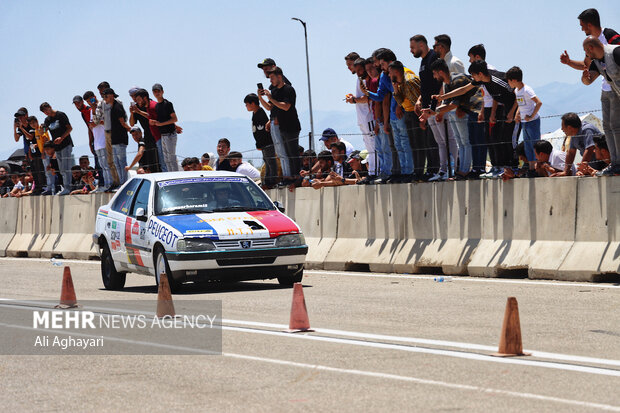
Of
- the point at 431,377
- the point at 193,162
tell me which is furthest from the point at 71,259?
the point at 431,377

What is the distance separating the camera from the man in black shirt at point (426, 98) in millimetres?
17547

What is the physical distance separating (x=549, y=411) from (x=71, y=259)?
20.8 m

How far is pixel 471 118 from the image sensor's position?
17.1 metres

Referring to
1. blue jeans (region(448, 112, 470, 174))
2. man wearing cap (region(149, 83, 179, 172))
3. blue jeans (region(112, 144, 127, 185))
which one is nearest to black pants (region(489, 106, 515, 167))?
blue jeans (region(448, 112, 470, 174))

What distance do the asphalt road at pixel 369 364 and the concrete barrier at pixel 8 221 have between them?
16.3m

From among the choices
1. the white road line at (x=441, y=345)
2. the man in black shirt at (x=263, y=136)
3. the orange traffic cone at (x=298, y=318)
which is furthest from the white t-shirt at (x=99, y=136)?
the orange traffic cone at (x=298, y=318)

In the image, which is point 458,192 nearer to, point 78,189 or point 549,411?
point 549,411

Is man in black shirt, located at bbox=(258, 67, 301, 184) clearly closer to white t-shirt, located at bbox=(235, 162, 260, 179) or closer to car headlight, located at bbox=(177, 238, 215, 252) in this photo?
white t-shirt, located at bbox=(235, 162, 260, 179)

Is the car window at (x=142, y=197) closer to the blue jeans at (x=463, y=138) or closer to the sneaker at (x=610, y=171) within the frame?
the blue jeans at (x=463, y=138)

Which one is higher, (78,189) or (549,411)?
(78,189)

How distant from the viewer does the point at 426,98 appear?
17609 millimetres

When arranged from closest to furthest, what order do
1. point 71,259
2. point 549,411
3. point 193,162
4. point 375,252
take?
point 549,411
point 375,252
point 193,162
point 71,259

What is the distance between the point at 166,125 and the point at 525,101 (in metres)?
9.16

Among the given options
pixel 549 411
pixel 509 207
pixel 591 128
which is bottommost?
pixel 549 411
